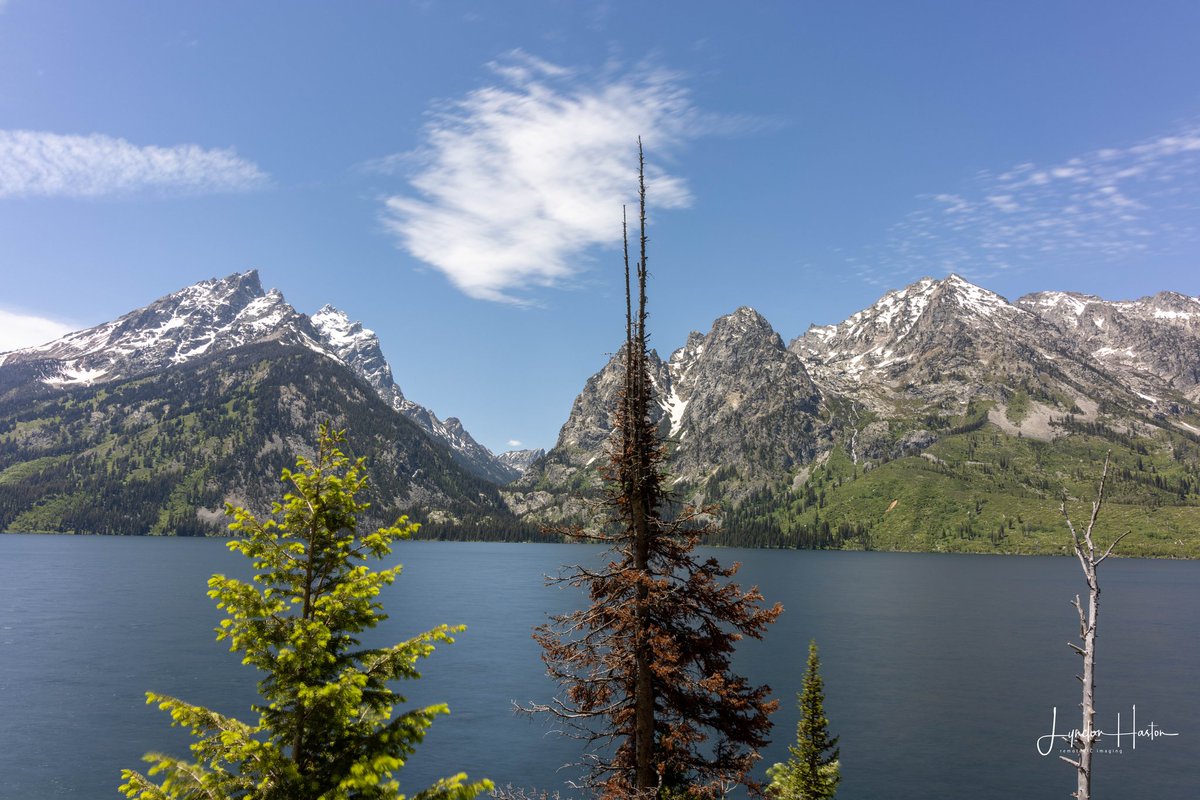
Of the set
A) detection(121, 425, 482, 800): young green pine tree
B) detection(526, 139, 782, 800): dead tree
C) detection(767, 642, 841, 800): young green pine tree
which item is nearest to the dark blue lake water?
detection(526, 139, 782, 800): dead tree

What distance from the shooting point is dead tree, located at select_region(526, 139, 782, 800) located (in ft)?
62.6

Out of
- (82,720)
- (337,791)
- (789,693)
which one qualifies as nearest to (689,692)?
(337,791)

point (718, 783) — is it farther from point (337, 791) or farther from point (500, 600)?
point (500, 600)

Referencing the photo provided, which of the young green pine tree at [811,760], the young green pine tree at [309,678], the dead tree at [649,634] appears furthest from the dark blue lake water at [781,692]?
the young green pine tree at [309,678]

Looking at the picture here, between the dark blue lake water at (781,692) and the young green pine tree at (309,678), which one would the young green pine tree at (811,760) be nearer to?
the dark blue lake water at (781,692)

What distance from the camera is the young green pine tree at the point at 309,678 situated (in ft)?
47.5

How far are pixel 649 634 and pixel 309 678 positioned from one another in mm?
8689

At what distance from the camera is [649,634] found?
1911 centimetres

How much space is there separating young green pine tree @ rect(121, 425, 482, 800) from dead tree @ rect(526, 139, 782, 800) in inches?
195

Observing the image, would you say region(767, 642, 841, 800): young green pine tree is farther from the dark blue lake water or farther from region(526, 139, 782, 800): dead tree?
region(526, 139, 782, 800): dead tree

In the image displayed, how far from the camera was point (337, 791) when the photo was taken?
14477 millimetres

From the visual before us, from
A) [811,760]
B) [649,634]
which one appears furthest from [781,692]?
[649,634]

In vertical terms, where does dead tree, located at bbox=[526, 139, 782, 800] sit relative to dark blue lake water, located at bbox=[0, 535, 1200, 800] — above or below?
above

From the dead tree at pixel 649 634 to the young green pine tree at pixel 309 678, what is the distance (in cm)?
495
